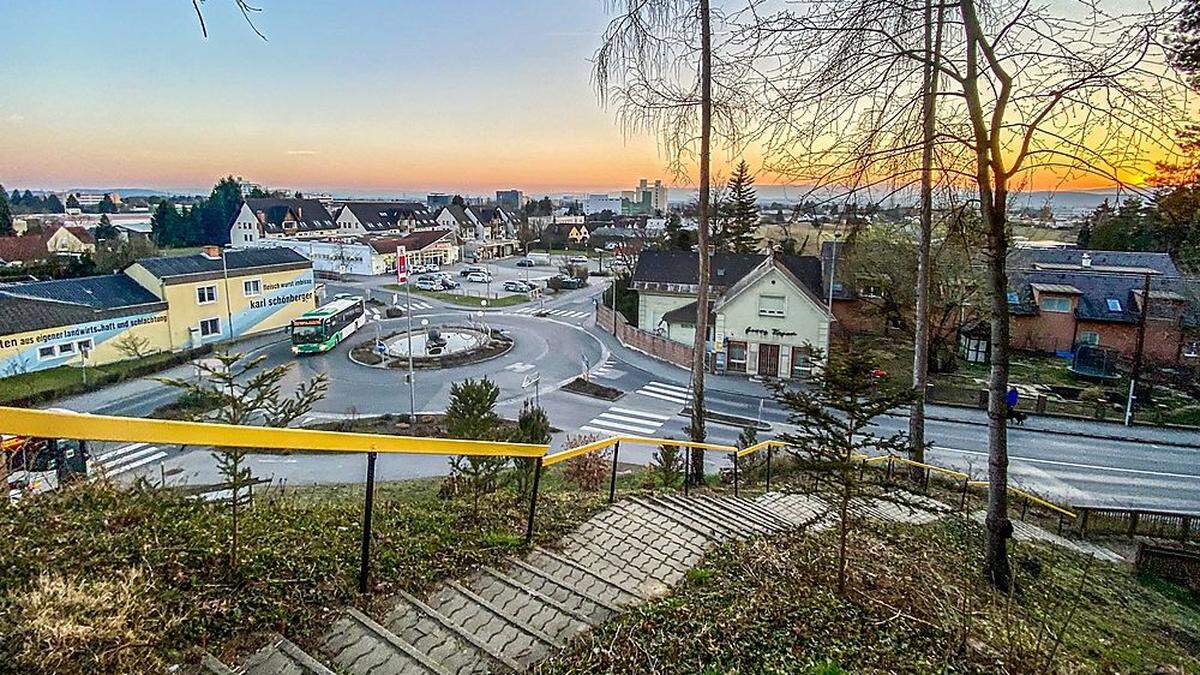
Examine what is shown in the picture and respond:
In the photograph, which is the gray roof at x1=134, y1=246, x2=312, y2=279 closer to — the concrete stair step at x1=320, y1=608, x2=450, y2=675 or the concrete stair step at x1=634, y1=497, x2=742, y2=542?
the concrete stair step at x1=634, y1=497, x2=742, y2=542

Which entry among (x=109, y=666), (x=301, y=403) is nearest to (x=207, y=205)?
(x=301, y=403)

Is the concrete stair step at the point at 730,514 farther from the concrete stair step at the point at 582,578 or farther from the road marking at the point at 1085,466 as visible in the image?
the road marking at the point at 1085,466

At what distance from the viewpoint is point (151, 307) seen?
28484 millimetres

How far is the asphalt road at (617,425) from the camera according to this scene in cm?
1639

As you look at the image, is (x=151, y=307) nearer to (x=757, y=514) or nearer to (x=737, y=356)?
(x=737, y=356)

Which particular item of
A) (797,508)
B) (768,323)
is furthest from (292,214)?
(797,508)

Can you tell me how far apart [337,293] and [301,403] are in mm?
44845

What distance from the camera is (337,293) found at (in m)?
48.1

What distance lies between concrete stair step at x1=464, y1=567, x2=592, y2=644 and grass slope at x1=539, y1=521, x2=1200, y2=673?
19cm

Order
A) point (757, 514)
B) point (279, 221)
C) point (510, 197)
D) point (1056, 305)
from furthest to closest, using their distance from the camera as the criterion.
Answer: point (510, 197), point (279, 221), point (1056, 305), point (757, 514)

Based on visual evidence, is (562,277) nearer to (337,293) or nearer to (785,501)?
(337,293)

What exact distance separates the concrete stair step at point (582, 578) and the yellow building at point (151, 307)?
28868mm

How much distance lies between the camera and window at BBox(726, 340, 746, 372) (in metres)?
27.6

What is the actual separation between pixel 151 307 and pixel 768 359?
29.3 metres
